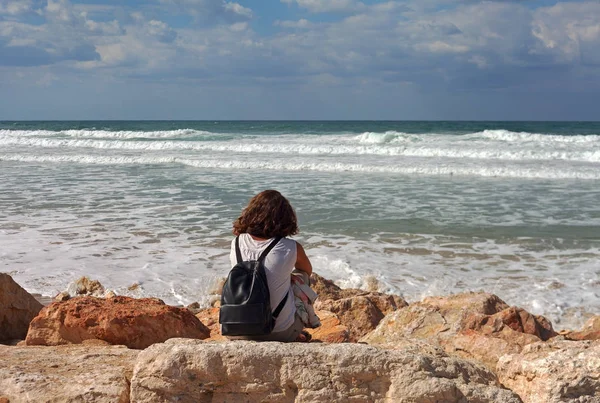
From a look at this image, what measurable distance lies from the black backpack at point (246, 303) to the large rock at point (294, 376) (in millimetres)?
605

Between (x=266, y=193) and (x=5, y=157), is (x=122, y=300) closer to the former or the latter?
(x=266, y=193)

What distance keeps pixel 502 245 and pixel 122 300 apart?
5497mm

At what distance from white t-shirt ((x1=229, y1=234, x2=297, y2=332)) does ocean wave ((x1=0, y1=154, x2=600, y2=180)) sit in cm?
1478

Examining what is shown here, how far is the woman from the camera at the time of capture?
10.7 feet

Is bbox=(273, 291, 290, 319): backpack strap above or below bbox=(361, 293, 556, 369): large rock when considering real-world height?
above

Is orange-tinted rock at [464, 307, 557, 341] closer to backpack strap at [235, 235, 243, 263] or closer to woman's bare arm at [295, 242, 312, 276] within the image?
woman's bare arm at [295, 242, 312, 276]

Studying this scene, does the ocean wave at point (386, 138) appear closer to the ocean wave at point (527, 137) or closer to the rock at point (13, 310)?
the ocean wave at point (527, 137)

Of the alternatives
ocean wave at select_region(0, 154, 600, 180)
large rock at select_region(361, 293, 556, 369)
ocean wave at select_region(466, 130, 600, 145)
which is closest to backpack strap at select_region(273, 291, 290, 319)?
large rock at select_region(361, 293, 556, 369)

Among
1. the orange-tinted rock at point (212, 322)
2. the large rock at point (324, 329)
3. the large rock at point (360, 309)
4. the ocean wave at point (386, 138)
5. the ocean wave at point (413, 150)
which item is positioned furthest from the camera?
the ocean wave at point (386, 138)

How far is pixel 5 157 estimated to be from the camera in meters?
24.4

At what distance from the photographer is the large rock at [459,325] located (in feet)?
12.5

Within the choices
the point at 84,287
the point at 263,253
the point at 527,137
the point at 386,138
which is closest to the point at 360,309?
the point at 263,253

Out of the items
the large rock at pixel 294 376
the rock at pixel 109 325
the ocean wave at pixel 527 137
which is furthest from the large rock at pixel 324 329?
the ocean wave at pixel 527 137

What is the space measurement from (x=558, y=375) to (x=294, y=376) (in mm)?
1039
